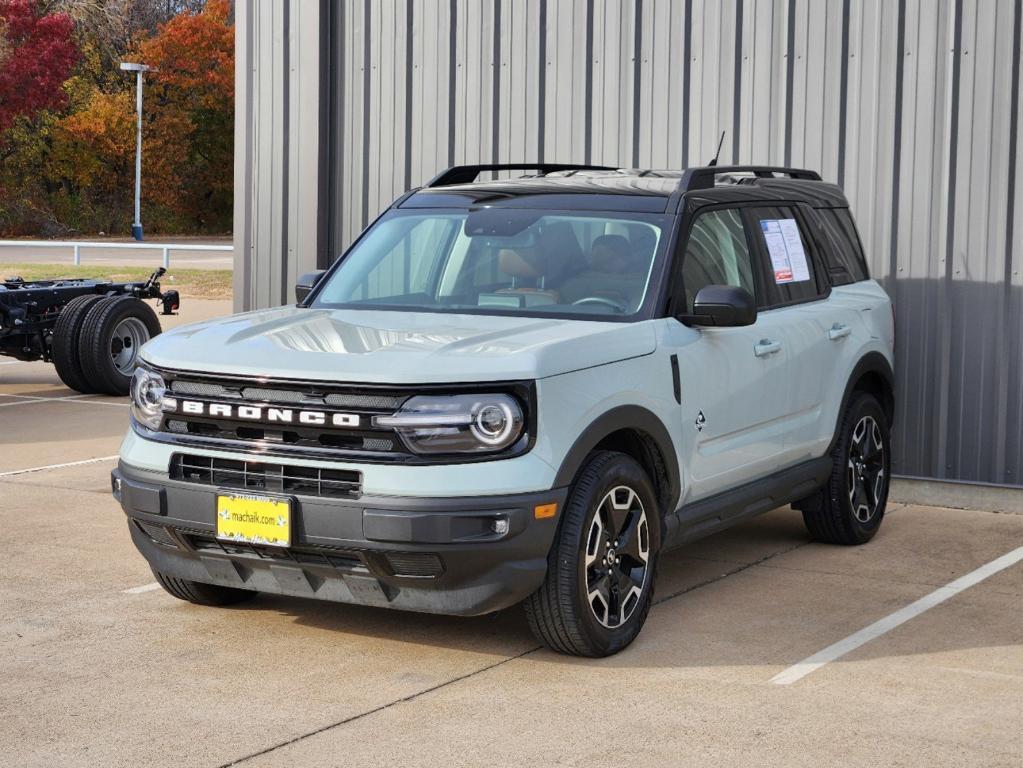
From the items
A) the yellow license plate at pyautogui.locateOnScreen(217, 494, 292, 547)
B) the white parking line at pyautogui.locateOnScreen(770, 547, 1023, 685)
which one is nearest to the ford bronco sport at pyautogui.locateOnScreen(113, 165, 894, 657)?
the yellow license plate at pyautogui.locateOnScreen(217, 494, 292, 547)

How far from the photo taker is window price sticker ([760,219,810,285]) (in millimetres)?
7551

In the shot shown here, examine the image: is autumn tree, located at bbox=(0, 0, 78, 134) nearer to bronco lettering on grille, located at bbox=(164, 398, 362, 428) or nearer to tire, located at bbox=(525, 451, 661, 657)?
bronco lettering on grille, located at bbox=(164, 398, 362, 428)

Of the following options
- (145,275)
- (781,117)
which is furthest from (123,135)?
(781,117)

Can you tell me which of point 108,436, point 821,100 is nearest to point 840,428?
point 821,100

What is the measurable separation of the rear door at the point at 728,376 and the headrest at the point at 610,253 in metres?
0.24

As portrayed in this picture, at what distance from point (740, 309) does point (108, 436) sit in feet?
22.2

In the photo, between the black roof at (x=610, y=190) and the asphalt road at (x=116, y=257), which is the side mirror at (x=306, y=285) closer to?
the black roof at (x=610, y=190)

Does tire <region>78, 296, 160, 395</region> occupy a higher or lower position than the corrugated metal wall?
lower

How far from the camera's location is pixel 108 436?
12.0m

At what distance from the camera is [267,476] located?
19.1ft

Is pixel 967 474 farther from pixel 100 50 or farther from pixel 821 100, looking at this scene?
pixel 100 50

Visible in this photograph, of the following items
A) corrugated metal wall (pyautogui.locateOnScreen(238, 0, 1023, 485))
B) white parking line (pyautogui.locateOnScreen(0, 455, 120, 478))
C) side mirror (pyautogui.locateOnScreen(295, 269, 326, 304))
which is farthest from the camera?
white parking line (pyautogui.locateOnScreen(0, 455, 120, 478))

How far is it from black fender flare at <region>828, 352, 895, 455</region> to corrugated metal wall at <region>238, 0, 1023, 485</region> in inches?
46.0

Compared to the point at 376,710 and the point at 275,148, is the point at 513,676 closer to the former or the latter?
the point at 376,710
